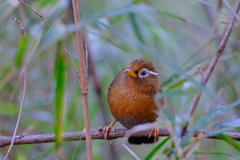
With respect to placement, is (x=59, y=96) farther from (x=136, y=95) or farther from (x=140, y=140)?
(x=140, y=140)

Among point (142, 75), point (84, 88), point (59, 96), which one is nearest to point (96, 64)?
point (142, 75)

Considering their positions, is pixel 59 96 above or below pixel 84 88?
above

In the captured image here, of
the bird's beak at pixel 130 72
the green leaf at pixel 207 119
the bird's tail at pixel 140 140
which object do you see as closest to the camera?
the green leaf at pixel 207 119

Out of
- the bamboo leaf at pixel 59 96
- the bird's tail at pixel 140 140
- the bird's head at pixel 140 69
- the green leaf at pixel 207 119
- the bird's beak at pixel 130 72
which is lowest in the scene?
the green leaf at pixel 207 119

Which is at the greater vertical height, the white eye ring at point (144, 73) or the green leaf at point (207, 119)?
the white eye ring at point (144, 73)

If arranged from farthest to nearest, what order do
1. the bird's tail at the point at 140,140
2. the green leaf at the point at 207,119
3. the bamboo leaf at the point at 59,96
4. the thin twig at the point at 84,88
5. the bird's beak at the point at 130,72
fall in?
the bird's tail at the point at 140,140 → the bird's beak at the point at 130,72 → the bamboo leaf at the point at 59,96 → the thin twig at the point at 84,88 → the green leaf at the point at 207,119

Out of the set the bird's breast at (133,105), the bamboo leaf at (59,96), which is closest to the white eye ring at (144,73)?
the bird's breast at (133,105)

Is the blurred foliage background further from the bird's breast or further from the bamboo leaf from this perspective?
the bamboo leaf

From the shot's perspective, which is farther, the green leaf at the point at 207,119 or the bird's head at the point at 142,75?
the bird's head at the point at 142,75

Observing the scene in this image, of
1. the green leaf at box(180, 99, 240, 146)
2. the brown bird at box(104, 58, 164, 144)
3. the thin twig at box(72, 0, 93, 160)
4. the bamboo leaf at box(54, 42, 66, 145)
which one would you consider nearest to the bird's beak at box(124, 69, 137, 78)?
the brown bird at box(104, 58, 164, 144)

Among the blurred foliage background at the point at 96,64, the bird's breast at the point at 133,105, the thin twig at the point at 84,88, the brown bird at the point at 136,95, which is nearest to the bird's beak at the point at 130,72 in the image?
the brown bird at the point at 136,95

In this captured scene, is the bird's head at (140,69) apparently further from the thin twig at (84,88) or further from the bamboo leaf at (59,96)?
the thin twig at (84,88)

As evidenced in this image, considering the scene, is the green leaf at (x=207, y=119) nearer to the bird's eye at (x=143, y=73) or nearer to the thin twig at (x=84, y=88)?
the thin twig at (x=84, y=88)

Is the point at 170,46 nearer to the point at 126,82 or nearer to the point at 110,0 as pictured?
the point at 126,82
